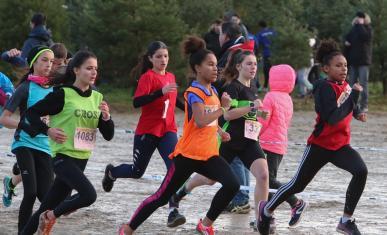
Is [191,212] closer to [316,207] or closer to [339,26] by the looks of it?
[316,207]

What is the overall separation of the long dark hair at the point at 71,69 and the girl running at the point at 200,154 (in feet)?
2.83

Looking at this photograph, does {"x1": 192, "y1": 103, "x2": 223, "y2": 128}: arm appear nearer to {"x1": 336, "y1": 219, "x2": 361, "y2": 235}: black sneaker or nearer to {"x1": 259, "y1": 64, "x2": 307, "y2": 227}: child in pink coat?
{"x1": 336, "y1": 219, "x2": 361, "y2": 235}: black sneaker

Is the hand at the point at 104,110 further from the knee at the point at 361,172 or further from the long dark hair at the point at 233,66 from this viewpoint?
the knee at the point at 361,172

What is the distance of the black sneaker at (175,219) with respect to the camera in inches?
346

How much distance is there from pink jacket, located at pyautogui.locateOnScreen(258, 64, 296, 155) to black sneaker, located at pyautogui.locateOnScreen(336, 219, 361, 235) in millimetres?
1386

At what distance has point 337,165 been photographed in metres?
8.41

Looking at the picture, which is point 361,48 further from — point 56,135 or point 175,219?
point 56,135

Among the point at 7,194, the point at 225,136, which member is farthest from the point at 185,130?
the point at 7,194

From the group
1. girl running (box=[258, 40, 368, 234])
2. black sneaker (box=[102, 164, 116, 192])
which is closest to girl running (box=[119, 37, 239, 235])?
girl running (box=[258, 40, 368, 234])

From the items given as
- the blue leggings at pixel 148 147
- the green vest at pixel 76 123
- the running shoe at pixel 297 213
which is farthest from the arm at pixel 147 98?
the running shoe at pixel 297 213

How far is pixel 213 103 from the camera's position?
8.08 meters

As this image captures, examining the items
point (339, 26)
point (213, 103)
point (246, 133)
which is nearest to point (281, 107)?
point (246, 133)

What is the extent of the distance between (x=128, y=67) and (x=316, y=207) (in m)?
12.6

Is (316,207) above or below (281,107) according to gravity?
below
